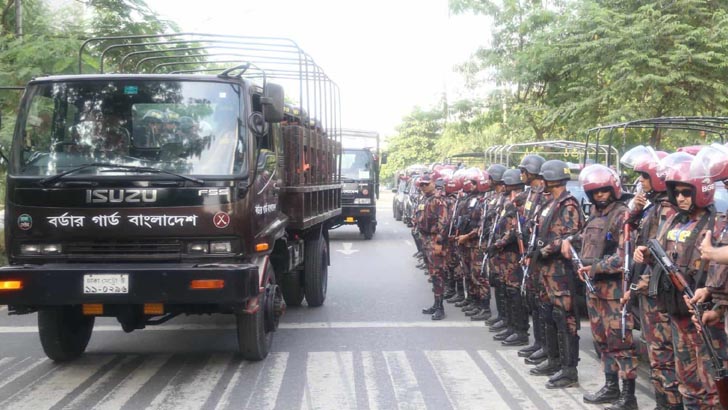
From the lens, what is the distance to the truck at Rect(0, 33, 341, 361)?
652cm

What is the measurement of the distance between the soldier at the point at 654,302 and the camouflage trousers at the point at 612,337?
380 mm

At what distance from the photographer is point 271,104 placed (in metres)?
7.05

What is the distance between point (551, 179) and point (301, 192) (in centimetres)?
303

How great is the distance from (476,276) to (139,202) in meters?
4.81

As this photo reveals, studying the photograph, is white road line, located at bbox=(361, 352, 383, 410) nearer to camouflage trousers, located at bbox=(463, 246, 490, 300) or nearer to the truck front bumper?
the truck front bumper

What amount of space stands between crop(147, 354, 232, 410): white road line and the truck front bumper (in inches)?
27.7

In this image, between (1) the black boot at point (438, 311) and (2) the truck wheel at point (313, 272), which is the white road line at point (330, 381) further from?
(2) the truck wheel at point (313, 272)

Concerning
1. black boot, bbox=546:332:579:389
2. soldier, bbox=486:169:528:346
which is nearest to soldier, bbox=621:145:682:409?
black boot, bbox=546:332:579:389

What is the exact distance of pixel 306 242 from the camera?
10.7 metres

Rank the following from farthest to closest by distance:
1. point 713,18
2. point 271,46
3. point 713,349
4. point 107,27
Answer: point 713,18
point 107,27
point 271,46
point 713,349

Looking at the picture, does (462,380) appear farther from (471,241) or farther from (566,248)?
(471,241)

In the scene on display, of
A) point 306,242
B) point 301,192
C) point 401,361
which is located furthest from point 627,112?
point 401,361

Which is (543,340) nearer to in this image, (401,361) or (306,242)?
(401,361)

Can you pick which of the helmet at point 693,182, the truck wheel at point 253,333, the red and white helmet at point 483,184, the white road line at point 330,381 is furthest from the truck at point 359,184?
the helmet at point 693,182
